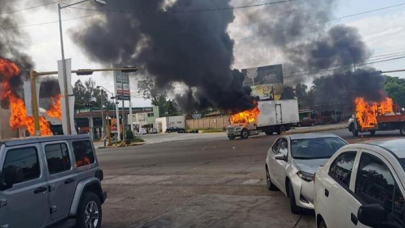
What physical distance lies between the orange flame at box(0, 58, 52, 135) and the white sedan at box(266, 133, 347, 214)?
2011cm

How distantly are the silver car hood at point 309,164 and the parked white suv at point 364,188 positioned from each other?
2357 mm

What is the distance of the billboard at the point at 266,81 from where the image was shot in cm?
6588

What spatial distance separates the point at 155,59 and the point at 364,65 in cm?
2155

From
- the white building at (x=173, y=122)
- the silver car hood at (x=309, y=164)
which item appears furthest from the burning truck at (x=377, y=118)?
the white building at (x=173, y=122)

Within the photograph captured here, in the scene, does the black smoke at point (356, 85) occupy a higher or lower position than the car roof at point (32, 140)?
higher

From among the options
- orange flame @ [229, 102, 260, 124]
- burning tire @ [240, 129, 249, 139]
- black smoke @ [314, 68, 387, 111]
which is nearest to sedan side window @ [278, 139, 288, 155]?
black smoke @ [314, 68, 387, 111]

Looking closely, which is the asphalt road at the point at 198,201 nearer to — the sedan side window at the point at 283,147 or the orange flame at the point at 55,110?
the sedan side window at the point at 283,147

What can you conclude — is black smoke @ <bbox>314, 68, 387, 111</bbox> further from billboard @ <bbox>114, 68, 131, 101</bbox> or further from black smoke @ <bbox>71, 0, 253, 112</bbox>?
billboard @ <bbox>114, 68, 131, 101</bbox>

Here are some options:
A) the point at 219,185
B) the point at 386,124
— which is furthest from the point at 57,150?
the point at 386,124

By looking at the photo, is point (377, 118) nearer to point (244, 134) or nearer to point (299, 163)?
point (244, 134)

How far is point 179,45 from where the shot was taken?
34.5m

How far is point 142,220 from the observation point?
720 centimetres

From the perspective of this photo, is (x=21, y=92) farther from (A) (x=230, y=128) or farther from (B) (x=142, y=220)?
(B) (x=142, y=220)

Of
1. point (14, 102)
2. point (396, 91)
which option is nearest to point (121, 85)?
point (14, 102)
